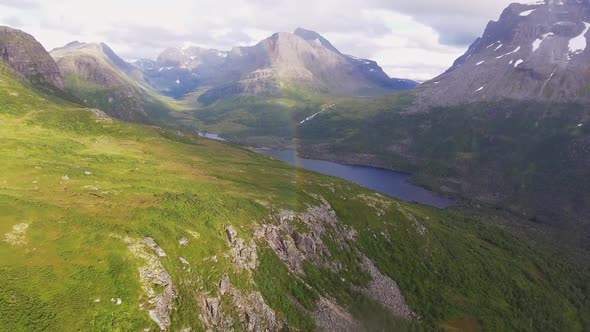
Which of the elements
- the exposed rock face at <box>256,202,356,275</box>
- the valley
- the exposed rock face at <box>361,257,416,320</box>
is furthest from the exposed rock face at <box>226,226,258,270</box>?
the exposed rock face at <box>361,257,416,320</box>

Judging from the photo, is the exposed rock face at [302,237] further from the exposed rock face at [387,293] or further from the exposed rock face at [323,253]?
the exposed rock face at [387,293]

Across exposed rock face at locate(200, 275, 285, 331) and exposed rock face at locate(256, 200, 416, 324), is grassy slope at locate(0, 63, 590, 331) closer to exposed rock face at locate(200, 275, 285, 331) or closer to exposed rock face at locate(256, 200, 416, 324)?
exposed rock face at locate(200, 275, 285, 331)

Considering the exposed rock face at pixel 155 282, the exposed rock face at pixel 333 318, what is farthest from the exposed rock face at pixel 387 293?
the exposed rock face at pixel 155 282

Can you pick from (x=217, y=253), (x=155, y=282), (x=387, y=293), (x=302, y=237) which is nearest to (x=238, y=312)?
(x=217, y=253)

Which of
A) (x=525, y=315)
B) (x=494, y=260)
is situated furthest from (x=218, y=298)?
(x=494, y=260)

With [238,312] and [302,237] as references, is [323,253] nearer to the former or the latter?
[302,237]

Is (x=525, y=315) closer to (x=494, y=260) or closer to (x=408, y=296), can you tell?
(x=494, y=260)
